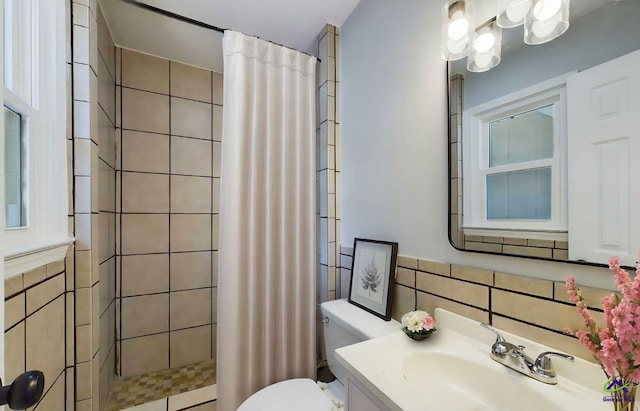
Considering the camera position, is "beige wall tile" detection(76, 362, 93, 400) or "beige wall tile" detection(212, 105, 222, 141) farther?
"beige wall tile" detection(212, 105, 222, 141)

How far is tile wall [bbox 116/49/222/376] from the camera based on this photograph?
1857 millimetres

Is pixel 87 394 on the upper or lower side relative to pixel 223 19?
lower

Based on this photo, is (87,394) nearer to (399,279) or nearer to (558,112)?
(399,279)

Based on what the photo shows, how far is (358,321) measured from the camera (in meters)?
1.21

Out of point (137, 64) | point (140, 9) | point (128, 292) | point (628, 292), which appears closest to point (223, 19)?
point (140, 9)

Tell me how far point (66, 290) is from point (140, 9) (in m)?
1.48

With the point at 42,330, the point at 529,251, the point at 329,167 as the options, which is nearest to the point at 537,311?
the point at 529,251

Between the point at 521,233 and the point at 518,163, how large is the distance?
0.71ft

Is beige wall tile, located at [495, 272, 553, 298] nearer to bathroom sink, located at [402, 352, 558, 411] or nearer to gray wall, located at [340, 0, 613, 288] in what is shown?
gray wall, located at [340, 0, 613, 288]

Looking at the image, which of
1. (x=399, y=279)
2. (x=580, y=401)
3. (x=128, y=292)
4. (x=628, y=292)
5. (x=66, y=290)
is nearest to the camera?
(x=628, y=292)

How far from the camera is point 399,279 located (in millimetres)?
1210

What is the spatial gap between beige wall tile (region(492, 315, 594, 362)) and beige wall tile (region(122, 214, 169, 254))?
203 cm

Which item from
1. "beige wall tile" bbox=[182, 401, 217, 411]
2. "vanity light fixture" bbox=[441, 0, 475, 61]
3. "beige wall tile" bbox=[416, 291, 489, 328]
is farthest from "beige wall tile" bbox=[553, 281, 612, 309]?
"beige wall tile" bbox=[182, 401, 217, 411]

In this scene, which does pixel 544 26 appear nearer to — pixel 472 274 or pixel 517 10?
pixel 517 10
